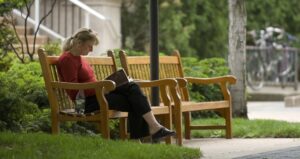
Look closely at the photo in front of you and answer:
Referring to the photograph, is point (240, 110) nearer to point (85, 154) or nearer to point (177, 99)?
point (177, 99)

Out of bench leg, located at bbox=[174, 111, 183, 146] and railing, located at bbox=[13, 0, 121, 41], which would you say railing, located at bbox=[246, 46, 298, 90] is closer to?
railing, located at bbox=[13, 0, 121, 41]

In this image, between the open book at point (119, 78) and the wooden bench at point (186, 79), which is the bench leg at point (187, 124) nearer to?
the wooden bench at point (186, 79)

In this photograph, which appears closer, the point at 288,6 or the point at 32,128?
the point at 32,128

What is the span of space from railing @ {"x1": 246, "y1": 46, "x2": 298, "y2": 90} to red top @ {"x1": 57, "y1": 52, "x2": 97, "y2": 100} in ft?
44.5

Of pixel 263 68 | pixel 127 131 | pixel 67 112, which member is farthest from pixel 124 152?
pixel 263 68

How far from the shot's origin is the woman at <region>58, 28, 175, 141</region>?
10.3 meters

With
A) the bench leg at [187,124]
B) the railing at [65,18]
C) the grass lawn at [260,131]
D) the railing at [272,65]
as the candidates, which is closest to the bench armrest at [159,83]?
the bench leg at [187,124]

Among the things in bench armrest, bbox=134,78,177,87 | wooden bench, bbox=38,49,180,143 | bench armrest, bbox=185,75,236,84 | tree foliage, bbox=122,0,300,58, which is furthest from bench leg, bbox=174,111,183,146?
tree foliage, bbox=122,0,300,58

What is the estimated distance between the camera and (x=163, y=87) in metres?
11.1

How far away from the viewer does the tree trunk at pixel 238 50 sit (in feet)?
48.3

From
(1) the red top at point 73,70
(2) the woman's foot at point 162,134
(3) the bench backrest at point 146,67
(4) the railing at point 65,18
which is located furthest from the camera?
(4) the railing at point 65,18

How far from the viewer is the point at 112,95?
10.4 m

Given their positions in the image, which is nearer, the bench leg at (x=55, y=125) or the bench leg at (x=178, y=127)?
the bench leg at (x=55, y=125)

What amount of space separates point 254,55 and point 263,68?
1.21 feet
